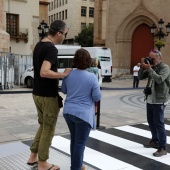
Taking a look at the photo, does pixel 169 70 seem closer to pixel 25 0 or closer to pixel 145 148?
pixel 145 148

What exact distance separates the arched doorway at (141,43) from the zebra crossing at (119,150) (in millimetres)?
23006

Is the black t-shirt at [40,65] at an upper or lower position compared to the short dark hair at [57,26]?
lower

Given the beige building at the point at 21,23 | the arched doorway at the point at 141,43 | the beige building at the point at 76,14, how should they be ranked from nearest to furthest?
the arched doorway at the point at 141,43 → the beige building at the point at 21,23 → the beige building at the point at 76,14

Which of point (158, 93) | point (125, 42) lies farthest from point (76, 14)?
point (158, 93)

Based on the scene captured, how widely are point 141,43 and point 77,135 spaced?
2707 cm

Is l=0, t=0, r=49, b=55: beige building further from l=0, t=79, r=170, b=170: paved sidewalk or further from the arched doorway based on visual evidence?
l=0, t=79, r=170, b=170: paved sidewalk

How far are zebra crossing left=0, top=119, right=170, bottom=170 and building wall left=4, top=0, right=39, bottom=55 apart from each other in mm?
27740

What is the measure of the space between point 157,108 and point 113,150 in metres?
1.18

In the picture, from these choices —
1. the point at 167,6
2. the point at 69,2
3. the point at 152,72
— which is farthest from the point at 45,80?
the point at 69,2

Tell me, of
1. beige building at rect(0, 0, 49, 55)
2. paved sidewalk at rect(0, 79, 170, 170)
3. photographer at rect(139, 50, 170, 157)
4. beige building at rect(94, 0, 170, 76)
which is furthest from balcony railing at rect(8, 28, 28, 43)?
photographer at rect(139, 50, 170, 157)

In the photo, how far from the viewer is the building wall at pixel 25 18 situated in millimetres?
32375

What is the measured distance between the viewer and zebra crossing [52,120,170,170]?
498cm

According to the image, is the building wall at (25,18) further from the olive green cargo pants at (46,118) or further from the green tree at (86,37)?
the olive green cargo pants at (46,118)

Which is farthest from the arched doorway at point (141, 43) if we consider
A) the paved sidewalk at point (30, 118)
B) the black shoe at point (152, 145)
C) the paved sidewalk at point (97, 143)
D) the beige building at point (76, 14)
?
the beige building at point (76, 14)
